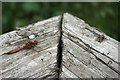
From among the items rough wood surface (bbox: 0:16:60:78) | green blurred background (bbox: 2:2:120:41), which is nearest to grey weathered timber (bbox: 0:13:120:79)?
rough wood surface (bbox: 0:16:60:78)

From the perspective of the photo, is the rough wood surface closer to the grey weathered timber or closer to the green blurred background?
the grey weathered timber

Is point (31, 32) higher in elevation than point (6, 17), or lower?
higher

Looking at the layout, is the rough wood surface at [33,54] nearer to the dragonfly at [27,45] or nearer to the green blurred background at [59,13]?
the dragonfly at [27,45]

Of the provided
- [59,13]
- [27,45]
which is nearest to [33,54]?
[27,45]

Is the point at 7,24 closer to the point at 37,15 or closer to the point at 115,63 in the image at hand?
the point at 37,15

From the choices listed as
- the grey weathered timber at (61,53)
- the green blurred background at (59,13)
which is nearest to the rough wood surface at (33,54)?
the grey weathered timber at (61,53)

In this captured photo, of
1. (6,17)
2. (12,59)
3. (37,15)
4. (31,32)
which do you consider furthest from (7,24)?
(12,59)
